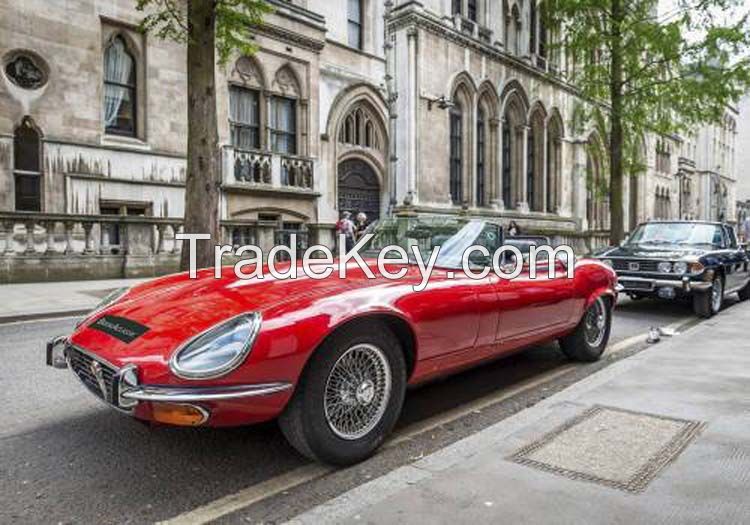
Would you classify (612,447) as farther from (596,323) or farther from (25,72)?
(25,72)

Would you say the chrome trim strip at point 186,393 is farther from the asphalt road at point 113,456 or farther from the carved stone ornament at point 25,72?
the carved stone ornament at point 25,72

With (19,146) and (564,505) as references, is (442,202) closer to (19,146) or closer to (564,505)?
(19,146)

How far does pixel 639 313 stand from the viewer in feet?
32.4

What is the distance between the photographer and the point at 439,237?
15.6 feet

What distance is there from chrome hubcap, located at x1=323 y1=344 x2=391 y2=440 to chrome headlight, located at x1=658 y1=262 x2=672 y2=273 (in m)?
7.57

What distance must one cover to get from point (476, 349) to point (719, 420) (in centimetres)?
174

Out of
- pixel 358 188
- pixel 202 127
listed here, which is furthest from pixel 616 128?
pixel 202 127

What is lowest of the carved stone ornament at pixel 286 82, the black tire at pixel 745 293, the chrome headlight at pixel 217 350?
the black tire at pixel 745 293

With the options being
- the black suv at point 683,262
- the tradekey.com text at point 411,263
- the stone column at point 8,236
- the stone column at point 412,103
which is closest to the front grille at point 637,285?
the black suv at point 683,262

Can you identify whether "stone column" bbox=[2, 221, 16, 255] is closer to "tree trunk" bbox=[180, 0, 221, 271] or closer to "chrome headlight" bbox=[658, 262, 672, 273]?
"tree trunk" bbox=[180, 0, 221, 271]

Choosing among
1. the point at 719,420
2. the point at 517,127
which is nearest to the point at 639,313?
the point at 719,420

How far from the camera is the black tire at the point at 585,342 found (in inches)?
233

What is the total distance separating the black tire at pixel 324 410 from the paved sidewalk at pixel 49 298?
6993 millimetres

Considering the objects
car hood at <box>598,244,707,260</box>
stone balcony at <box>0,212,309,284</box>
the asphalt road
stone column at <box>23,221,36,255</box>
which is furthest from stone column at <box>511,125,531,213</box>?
the asphalt road
